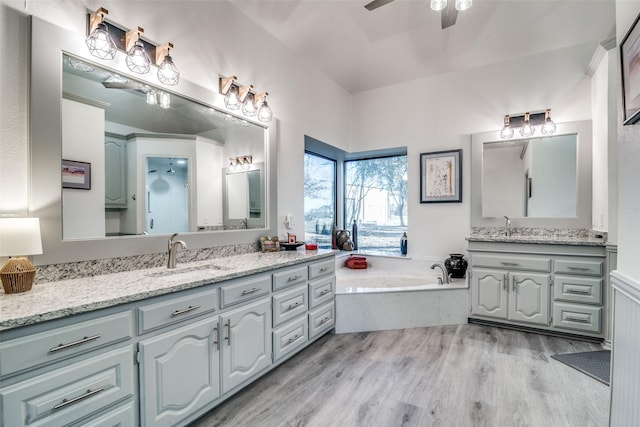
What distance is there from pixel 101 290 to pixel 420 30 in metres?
3.25

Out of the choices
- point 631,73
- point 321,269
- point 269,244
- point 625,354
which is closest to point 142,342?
point 269,244

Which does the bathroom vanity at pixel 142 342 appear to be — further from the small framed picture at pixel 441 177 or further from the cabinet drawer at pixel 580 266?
the cabinet drawer at pixel 580 266

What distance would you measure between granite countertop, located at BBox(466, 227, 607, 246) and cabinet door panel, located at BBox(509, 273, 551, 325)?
13.6 inches

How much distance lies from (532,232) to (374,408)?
8.91 ft

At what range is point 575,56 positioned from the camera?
3072mm

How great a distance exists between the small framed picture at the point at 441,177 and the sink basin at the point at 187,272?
290 centimetres

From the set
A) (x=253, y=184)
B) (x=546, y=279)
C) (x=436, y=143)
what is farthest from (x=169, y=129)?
(x=546, y=279)

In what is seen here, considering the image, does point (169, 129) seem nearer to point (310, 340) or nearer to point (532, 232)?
point (310, 340)

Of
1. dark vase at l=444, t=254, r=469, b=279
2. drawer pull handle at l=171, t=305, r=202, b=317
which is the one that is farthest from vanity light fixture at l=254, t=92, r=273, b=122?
dark vase at l=444, t=254, r=469, b=279

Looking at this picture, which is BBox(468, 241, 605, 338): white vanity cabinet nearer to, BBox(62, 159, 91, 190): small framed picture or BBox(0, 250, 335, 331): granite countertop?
BBox(0, 250, 335, 331): granite countertop

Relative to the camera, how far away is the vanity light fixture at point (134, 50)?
1.74 m

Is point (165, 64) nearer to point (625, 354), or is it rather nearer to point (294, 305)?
point (294, 305)

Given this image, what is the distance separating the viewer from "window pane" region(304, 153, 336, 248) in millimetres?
3896

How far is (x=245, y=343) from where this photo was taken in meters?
1.84
